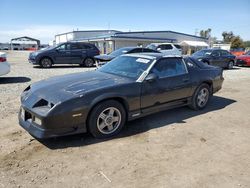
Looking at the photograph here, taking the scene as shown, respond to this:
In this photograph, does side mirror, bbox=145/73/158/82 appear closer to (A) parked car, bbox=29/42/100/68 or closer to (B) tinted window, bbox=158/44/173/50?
(A) parked car, bbox=29/42/100/68

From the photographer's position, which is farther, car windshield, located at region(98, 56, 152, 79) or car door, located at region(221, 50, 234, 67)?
car door, located at region(221, 50, 234, 67)

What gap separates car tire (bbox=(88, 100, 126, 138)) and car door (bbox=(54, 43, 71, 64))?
39.5 feet

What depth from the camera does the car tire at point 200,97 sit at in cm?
604

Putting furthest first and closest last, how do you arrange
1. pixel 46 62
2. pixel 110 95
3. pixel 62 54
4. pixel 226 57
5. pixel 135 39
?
pixel 135 39
pixel 226 57
pixel 62 54
pixel 46 62
pixel 110 95

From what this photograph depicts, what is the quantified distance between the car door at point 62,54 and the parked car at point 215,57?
7911 mm

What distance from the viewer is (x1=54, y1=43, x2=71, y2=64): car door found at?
1551cm

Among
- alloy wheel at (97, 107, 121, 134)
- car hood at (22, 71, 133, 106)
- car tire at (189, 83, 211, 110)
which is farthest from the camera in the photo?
car tire at (189, 83, 211, 110)

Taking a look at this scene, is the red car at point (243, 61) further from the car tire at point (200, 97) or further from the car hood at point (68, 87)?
the car hood at point (68, 87)

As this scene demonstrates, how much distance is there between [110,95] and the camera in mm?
4246

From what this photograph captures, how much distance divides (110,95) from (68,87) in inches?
28.6

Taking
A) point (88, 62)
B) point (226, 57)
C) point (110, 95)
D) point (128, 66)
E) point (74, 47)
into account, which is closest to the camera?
point (110, 95)

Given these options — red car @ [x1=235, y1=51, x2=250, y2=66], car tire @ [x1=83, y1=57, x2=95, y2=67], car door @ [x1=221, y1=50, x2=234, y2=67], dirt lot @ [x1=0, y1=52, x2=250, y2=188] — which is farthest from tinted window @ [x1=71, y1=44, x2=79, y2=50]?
red car @ [x1=235, y1=51, x2=250, y2=66]

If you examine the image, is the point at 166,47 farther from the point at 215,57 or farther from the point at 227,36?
the point at 227,36

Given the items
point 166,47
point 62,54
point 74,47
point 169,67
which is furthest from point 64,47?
point 169,67
